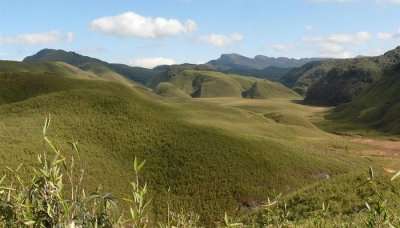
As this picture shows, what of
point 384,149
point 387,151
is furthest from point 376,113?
point 387,151

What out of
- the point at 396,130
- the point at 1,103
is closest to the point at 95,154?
the point at 1,103

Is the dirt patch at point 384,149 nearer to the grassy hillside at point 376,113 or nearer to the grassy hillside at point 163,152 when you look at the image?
the grassy hillside at point 163,152

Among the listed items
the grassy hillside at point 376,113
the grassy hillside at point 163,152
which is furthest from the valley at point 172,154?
the grassy hillside at point 376,113

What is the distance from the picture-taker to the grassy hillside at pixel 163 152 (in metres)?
52.5

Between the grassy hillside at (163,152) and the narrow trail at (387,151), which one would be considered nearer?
the grassy hillside at (163,152)

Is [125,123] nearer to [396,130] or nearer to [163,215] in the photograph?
[163,215]

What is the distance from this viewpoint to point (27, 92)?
298ft

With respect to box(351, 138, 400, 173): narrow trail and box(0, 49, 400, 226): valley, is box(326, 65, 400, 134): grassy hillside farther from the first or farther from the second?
box(0, 49, 400, 226): valley

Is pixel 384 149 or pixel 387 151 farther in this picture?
pixel 384 149

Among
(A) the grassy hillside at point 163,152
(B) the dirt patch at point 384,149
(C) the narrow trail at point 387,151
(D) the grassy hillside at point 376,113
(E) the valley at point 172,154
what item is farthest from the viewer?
(D) the grassy hillside at point 376,113

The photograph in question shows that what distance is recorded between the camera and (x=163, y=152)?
62.6 meters

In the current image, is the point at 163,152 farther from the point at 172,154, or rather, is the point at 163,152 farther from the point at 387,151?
the point at 387,151

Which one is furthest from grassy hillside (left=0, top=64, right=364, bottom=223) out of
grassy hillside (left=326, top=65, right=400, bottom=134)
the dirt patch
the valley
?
grassy hillside (left=326, top=65, right=400, bottom=134)

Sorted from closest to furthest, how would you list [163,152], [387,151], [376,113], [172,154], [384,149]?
[172,154]
[163,152]
[387,151]
[384,149]
[376,113]
